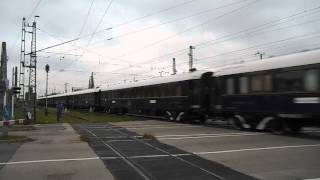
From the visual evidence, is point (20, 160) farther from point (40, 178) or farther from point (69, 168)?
point (40, 178)

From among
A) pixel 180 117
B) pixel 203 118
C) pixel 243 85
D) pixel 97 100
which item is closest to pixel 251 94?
pixel 243 85

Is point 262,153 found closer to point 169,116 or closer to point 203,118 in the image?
point 203,118

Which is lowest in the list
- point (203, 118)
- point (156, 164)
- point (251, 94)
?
point (156, 164)

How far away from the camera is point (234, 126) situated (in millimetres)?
27188

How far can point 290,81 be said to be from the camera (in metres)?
20.9

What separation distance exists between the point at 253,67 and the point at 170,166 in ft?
40.2

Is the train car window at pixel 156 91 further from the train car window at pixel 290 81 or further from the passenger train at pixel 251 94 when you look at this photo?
the train car window at pixel 290 81

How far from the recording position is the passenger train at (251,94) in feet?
65.9

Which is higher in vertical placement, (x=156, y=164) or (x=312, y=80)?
(x=312, y=80)

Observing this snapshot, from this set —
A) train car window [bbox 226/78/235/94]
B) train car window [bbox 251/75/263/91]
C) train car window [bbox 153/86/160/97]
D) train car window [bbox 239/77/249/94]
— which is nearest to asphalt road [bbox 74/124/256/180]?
train car window [bbox 251/75/263/91]

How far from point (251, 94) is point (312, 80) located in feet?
15.0

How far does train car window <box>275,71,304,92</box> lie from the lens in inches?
799

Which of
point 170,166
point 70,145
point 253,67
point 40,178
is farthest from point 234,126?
point 40,178

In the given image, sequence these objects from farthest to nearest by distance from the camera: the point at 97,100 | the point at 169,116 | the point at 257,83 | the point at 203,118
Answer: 1. the point at 97,100
2. the point at 169,116
3. the point at 203,118
4. the point at 257,83
